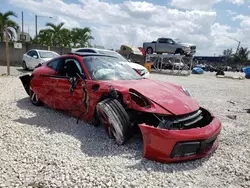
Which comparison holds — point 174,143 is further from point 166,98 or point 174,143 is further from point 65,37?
point 65,37

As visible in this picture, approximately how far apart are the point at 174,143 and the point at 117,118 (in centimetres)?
88

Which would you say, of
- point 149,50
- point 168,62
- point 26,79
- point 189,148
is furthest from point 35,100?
point 168,62

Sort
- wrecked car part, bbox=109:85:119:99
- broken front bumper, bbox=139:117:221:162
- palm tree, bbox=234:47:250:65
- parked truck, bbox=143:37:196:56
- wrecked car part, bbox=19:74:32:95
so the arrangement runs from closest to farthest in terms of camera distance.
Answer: broken front bumper, bbox=139:117:221:162 → wrecked car part, bbox=109:85:119:99 → wrecked car part, bbox=19:74:32:95 → parked truck, bbox=143:37:196:56 → palm tree, bbox=234:47:250:65

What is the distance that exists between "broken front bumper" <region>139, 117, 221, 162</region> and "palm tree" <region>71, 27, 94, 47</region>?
28954 mm

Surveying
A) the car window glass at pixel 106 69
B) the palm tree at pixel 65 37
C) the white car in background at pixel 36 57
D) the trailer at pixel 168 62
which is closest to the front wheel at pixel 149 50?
the trailer at pixel 168 62

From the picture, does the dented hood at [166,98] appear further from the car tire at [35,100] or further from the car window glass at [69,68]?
the car tire at [35,100]

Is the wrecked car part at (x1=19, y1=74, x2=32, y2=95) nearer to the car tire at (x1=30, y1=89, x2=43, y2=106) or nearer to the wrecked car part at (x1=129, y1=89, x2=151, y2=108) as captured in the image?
the car tire at (x1=30, y1=89, x2=43, y2=106)

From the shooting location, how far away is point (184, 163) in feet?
9.64

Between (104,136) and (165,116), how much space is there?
48.1 inches

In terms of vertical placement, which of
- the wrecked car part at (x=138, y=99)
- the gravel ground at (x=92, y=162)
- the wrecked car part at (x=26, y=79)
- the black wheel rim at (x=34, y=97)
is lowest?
the gravel ground at (x=92, y=162)

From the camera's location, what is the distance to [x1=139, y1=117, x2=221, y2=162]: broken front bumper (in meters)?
2.74

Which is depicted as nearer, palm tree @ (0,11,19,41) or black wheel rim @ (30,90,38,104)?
black wheel rim @ (30,90,38,104)

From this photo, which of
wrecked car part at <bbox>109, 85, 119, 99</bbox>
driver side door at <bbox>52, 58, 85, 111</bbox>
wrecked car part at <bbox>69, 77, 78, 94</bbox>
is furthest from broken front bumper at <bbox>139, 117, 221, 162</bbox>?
wrecked car part at <bbox>69, 77, 78, 94</bbox>

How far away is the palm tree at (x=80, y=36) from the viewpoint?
97.5 feet
